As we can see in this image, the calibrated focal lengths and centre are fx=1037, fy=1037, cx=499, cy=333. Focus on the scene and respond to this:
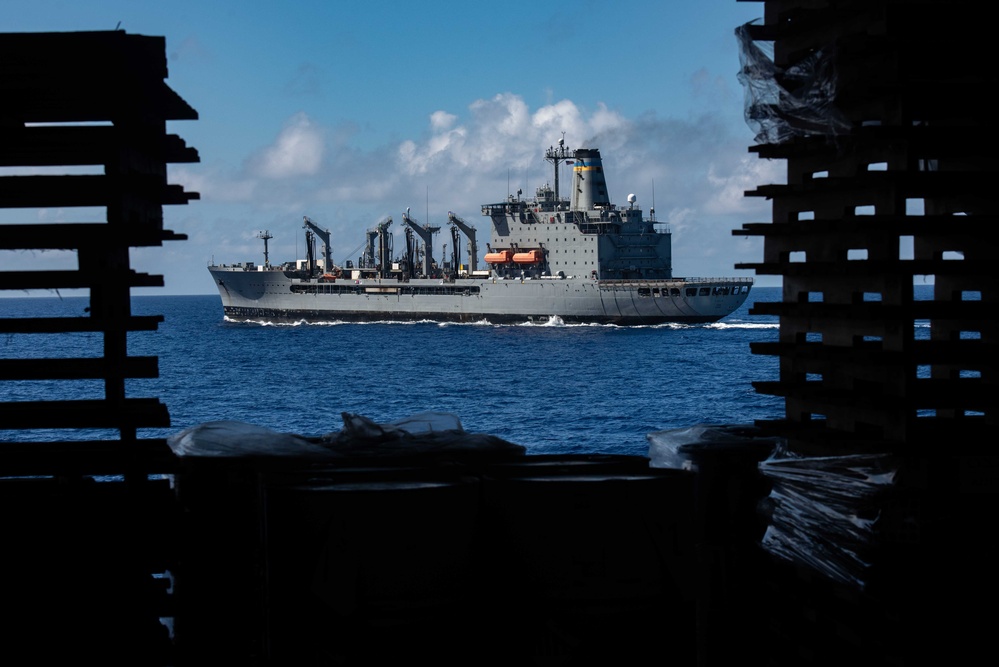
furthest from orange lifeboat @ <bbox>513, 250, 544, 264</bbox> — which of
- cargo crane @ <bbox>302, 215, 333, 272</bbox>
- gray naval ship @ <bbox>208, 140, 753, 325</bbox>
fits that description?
cargo crane @ <bbox>302, 215, 333, 272</bbox>

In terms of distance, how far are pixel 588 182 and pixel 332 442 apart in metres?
88.9

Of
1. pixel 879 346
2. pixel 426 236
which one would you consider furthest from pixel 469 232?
pixel 879 346

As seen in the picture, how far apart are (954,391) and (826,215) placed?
108cm

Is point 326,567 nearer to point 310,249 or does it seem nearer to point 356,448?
point 356,448

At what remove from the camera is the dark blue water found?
119 feet

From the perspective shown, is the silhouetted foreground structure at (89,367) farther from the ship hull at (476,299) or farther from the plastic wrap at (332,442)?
the ship hull at (476,299)

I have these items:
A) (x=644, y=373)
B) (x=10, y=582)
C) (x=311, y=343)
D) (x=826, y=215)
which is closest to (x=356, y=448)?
(x=10, y=582)

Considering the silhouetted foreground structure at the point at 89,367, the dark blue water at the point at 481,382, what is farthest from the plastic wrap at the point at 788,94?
the dark blue water at the point at 481,382

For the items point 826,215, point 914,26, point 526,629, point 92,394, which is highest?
point 914,26

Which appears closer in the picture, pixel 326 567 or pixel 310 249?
pixel 326 567

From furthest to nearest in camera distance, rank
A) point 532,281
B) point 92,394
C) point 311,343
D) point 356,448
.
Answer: point 532,281 → point 311,343 → point 92,394 → point 356,448

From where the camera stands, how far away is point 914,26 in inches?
191

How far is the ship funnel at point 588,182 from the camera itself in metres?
92.6

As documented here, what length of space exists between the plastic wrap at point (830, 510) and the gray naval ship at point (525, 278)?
253 ft
